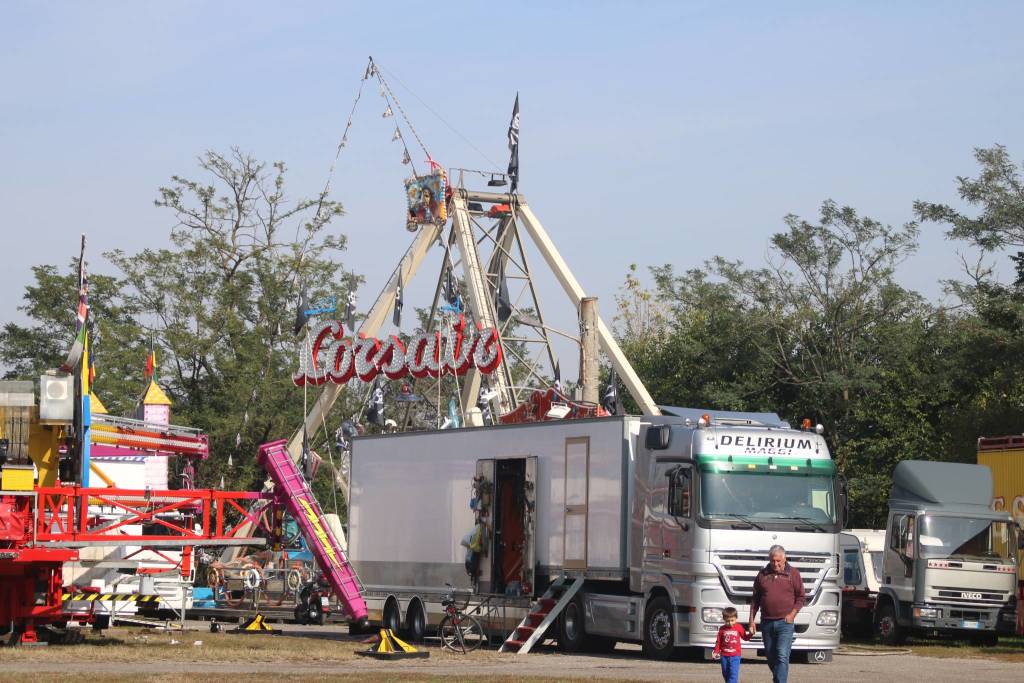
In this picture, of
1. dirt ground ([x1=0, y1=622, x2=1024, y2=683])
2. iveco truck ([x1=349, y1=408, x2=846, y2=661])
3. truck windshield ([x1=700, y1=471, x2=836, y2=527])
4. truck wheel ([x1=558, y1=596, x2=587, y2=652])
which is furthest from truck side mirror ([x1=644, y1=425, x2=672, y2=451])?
truck wheel ([x1=558, y1=596, x2=587, y2=652])

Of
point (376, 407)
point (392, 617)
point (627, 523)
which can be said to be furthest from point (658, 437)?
point (376, 407)

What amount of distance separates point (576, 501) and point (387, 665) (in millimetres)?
4532

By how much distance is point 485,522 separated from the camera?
84.8ft

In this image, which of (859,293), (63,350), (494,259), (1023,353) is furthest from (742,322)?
(63,350)

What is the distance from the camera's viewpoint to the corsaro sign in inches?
1652

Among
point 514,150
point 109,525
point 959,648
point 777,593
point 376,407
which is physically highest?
point 514,150

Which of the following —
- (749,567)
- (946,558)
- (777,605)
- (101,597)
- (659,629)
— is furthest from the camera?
(946,558)

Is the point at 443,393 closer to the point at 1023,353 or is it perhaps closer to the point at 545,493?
the point at 1023,353

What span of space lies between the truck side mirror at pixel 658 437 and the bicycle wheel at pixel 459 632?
4.44 metres

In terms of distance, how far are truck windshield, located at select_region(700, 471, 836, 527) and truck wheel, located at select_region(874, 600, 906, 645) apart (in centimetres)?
733

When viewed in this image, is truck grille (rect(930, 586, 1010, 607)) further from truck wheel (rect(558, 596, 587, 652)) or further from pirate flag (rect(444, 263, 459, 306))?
pirate flag (rect(444, 263, 459, 306))

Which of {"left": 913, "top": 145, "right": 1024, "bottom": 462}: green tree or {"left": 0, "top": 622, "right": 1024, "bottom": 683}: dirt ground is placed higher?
{"left": 913, "top": 145, "right": 1024, "bottom": 462}: green tree

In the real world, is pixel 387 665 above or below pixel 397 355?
below

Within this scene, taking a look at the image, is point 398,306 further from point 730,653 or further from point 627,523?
point 730,653
